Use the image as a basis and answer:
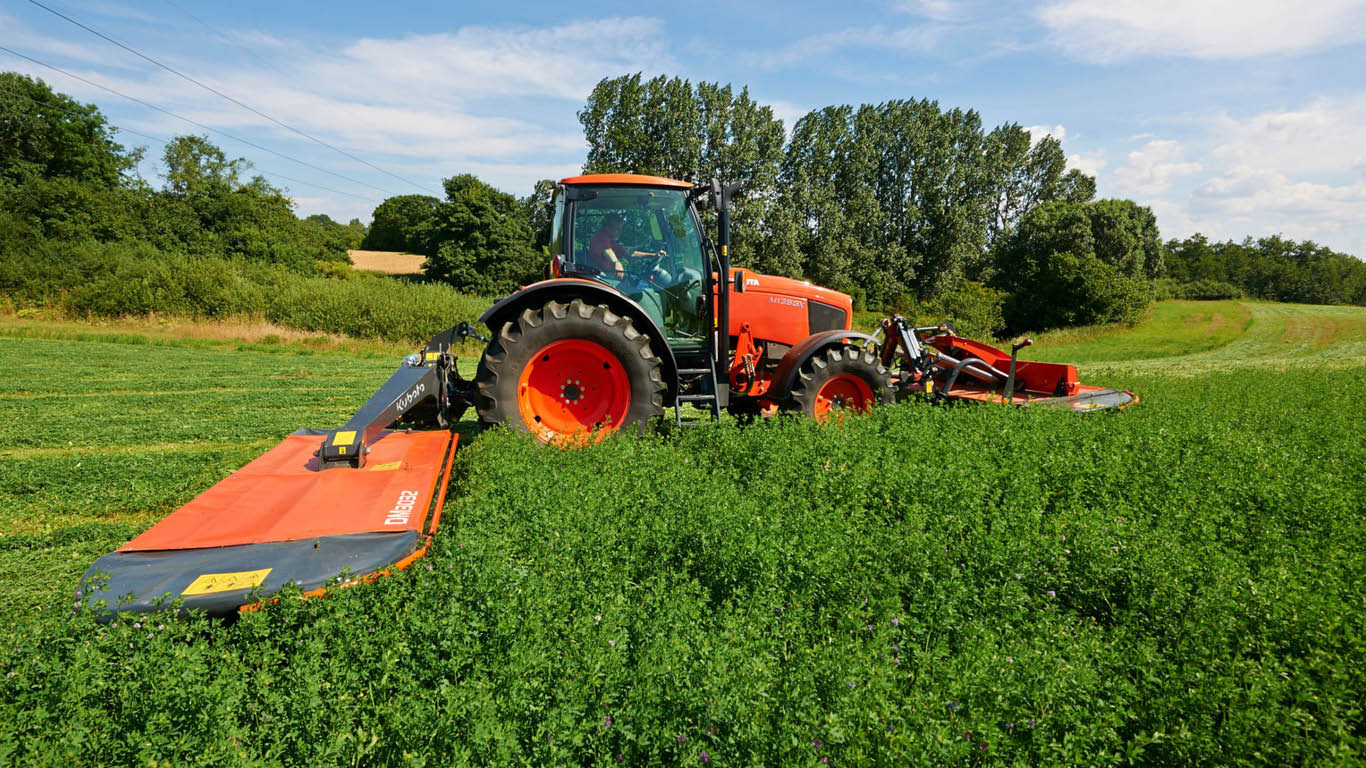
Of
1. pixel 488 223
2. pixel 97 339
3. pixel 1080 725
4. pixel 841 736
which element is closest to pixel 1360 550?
pixel 1080 725

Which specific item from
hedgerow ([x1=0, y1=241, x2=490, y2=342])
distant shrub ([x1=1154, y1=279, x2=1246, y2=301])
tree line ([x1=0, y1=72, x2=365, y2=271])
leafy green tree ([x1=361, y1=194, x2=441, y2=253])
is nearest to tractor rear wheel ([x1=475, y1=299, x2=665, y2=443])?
hedgerow ([x1=0, y1=241, x2=490, y2=342])

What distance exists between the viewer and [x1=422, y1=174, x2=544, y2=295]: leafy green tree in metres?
37.5

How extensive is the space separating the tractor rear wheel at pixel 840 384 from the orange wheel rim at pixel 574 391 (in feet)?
5.47

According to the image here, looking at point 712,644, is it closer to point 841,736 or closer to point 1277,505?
point 841,736

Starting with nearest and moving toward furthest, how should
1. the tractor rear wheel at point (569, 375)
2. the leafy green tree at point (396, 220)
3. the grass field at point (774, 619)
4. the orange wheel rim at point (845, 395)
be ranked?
1. the grass field at point (774, 619)
2. the tractor rear wheel at point (569, 375)
3. the orange wheel rim at point (845, 395)
4. the leafy green tree at point (396, 220)

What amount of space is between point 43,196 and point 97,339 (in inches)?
718

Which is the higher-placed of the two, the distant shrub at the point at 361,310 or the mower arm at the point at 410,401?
the distant shrub at the point at 361,310

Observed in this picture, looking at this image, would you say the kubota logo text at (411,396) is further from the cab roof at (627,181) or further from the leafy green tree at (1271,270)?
the leafy green tree at (1271,270)

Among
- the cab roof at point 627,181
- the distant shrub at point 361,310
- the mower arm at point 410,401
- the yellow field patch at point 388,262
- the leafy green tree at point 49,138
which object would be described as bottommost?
the mower arm at point 410,401

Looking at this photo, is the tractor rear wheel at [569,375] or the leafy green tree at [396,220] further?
the leafy green tree at [396,220]

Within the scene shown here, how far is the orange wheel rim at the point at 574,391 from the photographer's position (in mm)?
5277

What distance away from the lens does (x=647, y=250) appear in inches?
234

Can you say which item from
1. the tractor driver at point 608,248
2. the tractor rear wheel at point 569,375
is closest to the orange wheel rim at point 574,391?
the tractor rear wheel at point 569,375

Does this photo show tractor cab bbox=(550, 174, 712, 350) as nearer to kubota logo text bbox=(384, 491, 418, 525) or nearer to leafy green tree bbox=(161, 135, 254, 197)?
kubota logo text bbox=(384, 491, 418, 525)
